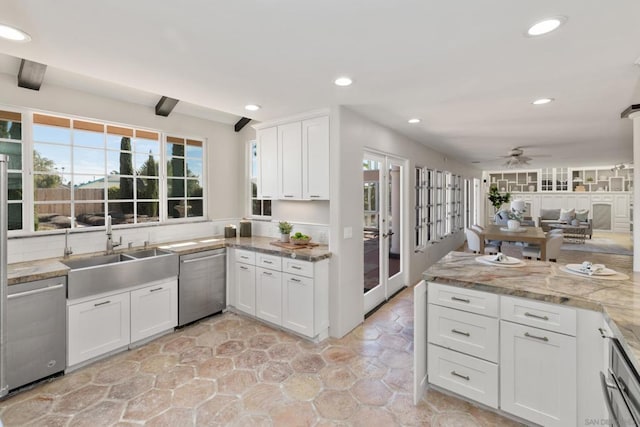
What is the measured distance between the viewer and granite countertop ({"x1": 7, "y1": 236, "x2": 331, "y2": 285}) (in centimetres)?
240

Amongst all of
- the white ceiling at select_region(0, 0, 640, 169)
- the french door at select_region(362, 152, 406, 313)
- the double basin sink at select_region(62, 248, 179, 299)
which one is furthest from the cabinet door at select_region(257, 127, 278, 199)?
the double basin sink at select_region(62, 248, 179, 299)

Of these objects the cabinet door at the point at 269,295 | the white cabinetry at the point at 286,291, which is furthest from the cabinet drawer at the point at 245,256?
the cabinet door at the point at 269,295

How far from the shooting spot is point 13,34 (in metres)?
1.75

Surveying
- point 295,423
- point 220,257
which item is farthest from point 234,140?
point 295,423

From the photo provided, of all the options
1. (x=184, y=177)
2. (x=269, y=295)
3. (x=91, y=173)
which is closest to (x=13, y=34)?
(x=91, y=173)

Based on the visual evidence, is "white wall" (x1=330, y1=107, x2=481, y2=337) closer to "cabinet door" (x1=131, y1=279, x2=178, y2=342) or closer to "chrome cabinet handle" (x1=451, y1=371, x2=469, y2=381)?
"chrome cabinet handle" (x1=451, y1=371, x2=469, y2=381)

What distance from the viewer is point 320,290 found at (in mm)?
3166

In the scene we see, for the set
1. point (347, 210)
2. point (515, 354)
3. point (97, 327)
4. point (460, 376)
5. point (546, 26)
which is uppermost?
point (546, 26)

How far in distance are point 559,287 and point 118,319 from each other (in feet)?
12.0

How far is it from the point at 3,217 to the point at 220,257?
247 cm

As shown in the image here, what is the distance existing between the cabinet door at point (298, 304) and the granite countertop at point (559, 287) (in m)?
1.30

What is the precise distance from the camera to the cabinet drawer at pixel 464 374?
2062mm

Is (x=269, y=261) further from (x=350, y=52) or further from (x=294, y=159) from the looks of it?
(x=350, y=52)

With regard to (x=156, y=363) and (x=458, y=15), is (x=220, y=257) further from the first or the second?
(x=458, y=15)
